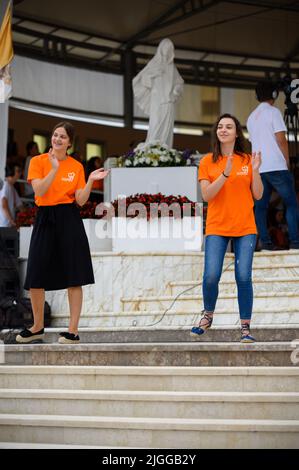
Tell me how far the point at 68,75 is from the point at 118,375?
663 inches

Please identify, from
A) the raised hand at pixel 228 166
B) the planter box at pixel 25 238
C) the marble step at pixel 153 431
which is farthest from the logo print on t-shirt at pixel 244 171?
the planter box at pixel 25 238

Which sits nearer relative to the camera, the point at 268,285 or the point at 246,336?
the point at 246,336

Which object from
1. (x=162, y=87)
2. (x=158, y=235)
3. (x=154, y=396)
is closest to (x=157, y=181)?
(x=158, y=235)

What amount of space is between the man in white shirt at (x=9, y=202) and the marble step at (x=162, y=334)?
3.37 m

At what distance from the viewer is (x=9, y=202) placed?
13.4 m

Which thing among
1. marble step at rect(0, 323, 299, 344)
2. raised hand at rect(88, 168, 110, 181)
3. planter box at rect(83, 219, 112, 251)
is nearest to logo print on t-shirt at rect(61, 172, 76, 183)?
raised hand at rect(88, 168, 110, 181)

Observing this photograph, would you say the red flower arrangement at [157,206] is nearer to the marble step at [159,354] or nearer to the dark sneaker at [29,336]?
the dark sneaker at [29,336]

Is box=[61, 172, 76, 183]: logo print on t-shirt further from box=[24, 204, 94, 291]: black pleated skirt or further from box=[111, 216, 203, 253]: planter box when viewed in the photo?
box=[111, 216, 203, 253]: planter box

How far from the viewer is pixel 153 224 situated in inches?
464

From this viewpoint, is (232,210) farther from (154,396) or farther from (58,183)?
(154,396)

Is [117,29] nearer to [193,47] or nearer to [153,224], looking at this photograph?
[193,47]

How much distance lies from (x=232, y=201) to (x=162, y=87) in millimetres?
7389

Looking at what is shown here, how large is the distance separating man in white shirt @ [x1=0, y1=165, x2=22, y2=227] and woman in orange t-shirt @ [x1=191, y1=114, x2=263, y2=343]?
556 cm

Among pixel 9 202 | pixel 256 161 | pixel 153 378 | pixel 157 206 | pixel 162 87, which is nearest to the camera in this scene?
pixel 153 378
